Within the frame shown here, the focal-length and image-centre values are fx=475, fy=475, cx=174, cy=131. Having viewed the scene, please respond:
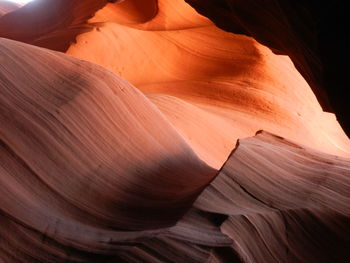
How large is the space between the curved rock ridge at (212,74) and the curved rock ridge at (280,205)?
140cm

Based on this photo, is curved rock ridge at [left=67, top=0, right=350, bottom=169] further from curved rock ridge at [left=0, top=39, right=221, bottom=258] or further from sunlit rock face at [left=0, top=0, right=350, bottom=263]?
curved rock ridge at [left=0, top=39, right=221, bottom=258]

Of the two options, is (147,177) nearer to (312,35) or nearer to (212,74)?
(312,35)

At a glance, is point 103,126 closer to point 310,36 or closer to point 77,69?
point 77,69

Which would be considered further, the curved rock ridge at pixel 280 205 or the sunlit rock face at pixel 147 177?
the curved rock ridge at pixel 280 205

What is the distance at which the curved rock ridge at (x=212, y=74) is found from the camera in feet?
17.9

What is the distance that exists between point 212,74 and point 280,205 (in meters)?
4.13

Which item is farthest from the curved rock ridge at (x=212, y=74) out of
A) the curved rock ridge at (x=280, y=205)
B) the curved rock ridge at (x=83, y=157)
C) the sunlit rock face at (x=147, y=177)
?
the curved rock ridge at (x=280, y=205)

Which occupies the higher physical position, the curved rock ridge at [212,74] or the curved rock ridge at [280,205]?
the curved rock ridge at [212,74]

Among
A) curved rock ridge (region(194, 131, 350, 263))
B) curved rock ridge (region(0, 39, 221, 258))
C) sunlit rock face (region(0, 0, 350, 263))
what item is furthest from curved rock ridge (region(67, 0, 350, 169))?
curved rock ridge (region(194, 131, 350, 263))

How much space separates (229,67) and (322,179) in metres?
3.84

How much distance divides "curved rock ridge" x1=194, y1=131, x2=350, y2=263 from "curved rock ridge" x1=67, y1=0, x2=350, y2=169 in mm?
1403

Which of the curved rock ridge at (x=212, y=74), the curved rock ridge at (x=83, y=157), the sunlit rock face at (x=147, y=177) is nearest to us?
the sunlit rock face at (x=147, y=177)

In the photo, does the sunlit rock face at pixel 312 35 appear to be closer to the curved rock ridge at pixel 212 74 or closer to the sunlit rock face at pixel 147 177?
the sunlit rock face at pixel 147 177

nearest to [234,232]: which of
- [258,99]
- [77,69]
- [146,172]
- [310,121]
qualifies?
[146,172]
